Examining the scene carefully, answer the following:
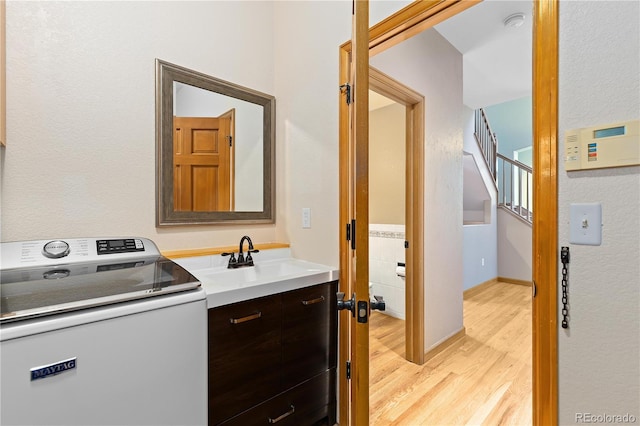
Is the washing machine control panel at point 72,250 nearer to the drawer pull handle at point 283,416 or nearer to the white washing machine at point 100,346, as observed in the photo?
the white washing machine at point 100,346

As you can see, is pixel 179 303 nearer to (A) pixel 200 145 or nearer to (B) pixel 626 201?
(A) pixel 200 145

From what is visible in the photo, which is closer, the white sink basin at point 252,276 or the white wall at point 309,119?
the white sink basin at point 252,276

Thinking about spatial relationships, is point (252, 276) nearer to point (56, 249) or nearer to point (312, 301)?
point (312, 301)

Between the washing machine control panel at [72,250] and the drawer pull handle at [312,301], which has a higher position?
the washing machine control panel at [72,250]

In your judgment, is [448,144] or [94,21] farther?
[448,144]

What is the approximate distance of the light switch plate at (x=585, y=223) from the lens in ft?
2.91

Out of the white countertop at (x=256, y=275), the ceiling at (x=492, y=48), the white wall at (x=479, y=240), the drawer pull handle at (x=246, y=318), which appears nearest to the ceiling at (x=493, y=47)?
the ceiling at (x=492, y=48)

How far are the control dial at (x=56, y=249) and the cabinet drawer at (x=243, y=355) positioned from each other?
723 millimetres

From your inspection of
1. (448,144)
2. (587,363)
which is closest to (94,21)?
(587,363)

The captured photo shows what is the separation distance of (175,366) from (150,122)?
1283 millimetres

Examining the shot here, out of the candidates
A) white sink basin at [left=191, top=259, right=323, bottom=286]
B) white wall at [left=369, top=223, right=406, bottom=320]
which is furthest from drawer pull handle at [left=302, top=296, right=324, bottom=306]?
white wall at [left=369, top=223, right=406, bottom=320]

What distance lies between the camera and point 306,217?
1925mm

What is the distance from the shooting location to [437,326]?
8.34 ft

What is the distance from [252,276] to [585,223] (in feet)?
4.45
